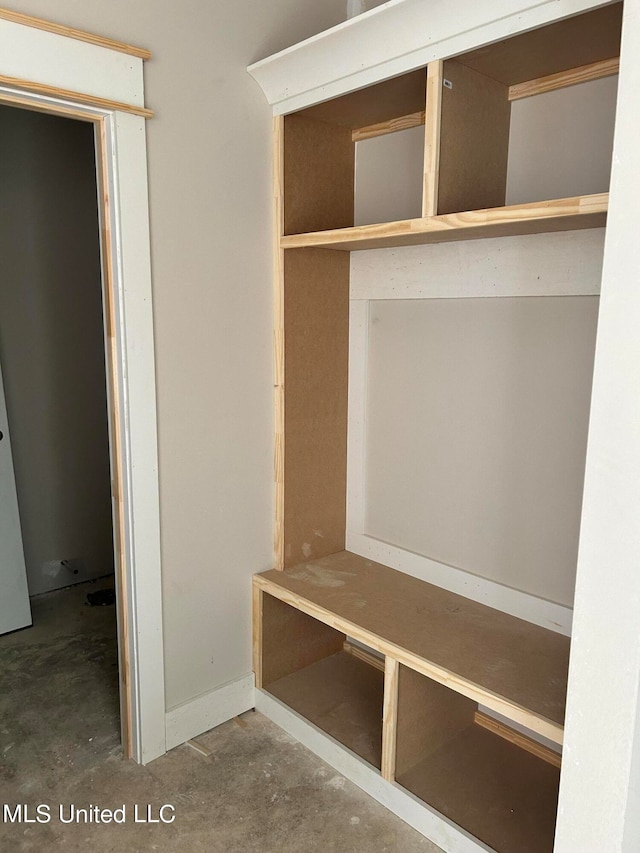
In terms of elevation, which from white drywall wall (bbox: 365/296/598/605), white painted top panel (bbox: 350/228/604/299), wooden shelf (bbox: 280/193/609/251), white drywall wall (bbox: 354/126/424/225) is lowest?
white drywall wall (bbox: 365/296/598/605)

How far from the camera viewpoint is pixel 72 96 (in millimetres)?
1922

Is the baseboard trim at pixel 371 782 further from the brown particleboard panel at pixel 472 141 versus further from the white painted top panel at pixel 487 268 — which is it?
the brown particleboard panel at pixel 472 141

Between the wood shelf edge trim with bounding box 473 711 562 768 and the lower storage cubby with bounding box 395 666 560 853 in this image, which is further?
the wood shelf edge trim with bounding box 473 711 562 768

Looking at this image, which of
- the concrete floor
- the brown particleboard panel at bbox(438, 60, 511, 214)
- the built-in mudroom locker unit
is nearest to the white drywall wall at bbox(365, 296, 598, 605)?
the built-in mudroom locker unit

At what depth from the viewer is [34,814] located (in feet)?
7.07

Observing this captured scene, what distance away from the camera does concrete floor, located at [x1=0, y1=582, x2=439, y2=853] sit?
2.06 m

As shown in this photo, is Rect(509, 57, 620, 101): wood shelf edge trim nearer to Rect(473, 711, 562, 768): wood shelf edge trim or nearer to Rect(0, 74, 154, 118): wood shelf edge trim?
Rect(0, 74, 154, 118): wood shelf edge trim

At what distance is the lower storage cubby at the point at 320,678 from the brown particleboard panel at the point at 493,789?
24cm

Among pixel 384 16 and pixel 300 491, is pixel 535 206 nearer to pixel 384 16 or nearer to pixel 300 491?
pixel 384 16

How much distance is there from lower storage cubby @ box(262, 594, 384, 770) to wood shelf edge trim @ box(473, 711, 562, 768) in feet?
1.21

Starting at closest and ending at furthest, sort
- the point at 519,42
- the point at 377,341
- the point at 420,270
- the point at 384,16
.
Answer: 1. the point at 519,42
2. the point at 384,16
3. the point at 420,270
4. the point at 377,341

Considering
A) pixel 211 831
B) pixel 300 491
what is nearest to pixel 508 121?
pixel 300 491

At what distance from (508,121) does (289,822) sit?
2246 millimetres

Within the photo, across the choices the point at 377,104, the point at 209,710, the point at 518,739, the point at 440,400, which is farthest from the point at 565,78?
the point at 209,710
